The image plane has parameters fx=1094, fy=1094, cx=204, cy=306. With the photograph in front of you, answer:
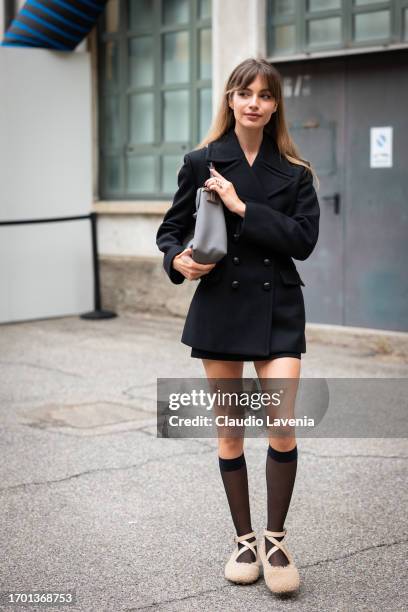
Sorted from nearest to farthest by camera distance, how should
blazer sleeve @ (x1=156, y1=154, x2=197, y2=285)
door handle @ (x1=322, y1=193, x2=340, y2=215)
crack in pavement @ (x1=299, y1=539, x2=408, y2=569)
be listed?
blazer sleeve @ (x1=156, y1=154, x2=197, y2=285) → crack in pavement @ (x1=299, y1=539, x2=408, y2=569) → door handle @ (x1=322, y1=193, x2=340, y2=215)

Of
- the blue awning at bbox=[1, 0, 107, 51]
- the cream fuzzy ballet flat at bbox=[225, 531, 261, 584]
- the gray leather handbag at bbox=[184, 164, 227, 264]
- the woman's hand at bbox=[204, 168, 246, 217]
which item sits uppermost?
the blue awning at bbox=[1, 0, 107, 51]

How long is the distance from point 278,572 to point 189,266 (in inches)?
46.9

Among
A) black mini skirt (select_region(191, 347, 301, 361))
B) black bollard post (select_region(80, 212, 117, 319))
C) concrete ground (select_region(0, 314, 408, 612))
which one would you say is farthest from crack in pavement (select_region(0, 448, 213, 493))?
black bollard post (select_region(80, 212, 117, 319))

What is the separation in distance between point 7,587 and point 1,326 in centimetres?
739

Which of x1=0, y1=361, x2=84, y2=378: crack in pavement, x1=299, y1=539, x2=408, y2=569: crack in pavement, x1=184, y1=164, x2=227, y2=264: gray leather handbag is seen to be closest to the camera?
x1=184, y1=164, x2=227, y2=264: gray leather handbag

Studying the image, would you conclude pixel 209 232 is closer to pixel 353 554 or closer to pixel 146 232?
pixel 353 554

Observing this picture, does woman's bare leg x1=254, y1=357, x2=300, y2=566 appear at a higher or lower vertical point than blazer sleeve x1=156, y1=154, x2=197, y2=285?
lower

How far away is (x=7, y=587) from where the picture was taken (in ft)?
13.6

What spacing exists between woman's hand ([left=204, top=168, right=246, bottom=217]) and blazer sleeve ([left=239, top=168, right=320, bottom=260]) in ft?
0.09

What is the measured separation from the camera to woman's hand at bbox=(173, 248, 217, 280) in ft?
13.1

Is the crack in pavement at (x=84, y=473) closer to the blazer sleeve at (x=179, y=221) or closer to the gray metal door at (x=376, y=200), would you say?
the blazer sleeve at (x=179, y=221)

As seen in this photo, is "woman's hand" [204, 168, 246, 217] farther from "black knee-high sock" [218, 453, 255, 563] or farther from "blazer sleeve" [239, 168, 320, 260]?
"black knee-high sock" [218, 453, 255, 563]

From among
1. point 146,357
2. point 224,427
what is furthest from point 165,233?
point 146,357

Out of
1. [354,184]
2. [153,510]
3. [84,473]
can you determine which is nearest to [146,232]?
[354,184]
